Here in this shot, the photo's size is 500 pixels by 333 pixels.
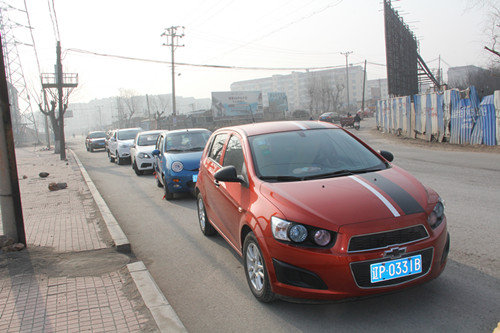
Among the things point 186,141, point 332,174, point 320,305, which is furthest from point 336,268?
point 186,141

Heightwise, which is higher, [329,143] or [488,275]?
[329,143]

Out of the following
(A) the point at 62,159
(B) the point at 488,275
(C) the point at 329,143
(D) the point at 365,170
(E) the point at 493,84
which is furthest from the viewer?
(E) the point at 493,84

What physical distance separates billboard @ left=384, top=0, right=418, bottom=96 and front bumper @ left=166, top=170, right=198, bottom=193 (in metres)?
28.6

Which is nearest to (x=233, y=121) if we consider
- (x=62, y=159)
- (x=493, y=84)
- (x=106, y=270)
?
(x=493, y=84)

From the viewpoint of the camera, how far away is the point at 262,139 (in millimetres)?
4824

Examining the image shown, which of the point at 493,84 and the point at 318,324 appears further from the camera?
the point at 493,84

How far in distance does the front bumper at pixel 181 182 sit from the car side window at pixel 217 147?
11.0 ft

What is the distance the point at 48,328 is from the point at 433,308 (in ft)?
10.8

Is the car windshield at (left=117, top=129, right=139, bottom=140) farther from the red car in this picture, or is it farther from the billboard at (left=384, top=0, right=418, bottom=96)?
the billboard at (left=384, top=0, right=418, bottom=96)

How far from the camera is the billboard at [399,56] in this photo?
1409 inches

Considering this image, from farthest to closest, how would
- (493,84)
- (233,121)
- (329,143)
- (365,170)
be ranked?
(233,121) < (493,84) < (329,143) < (365,170)

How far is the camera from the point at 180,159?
9742mm

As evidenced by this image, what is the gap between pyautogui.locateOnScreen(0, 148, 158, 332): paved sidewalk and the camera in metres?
3.76

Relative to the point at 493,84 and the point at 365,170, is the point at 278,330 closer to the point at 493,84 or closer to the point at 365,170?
the point at 365,170
